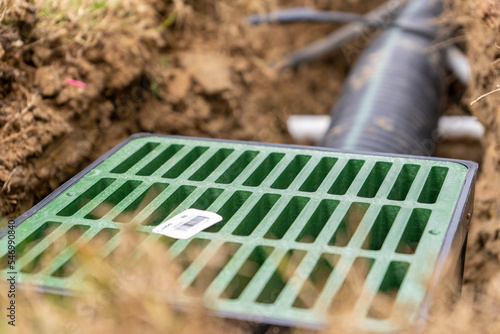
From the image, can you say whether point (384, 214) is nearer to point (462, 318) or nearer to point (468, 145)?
point (462, 318)

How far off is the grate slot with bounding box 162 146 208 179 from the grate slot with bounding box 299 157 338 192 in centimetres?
37

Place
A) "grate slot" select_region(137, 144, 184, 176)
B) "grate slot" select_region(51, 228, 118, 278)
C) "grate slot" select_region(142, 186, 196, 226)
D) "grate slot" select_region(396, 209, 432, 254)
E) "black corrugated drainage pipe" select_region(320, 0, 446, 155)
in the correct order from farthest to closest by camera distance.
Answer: "black corrugated drainage pipe" select_region(320, 0, 446, 155) → "grate slot" select_region(137, 144, 184, 176) → "grate slot" select_region(142, 186, 196, 226) → "grate slot" select_region(396, 209, 432, 254) → "grate slot" select_region(51, 228, 118, 278)

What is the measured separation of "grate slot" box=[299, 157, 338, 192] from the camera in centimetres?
183

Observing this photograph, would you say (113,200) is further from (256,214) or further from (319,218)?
(319,218)

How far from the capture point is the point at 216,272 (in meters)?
1.49

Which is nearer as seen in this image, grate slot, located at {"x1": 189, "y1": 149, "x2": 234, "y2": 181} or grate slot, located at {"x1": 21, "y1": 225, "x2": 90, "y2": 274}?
grate slot, located at {"x1": 21, "y1": 225, "x2": 90, "y2": 274}

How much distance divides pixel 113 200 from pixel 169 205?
16cm

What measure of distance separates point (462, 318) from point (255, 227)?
648 mm

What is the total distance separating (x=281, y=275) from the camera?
4.79ft

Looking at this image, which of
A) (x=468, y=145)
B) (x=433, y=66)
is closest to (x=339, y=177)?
(x=433, y=66)

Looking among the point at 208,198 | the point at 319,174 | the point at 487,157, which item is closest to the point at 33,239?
the point at 208,198

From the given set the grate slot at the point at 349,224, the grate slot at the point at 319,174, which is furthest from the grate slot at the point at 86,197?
the grate slot at the point at 349,224

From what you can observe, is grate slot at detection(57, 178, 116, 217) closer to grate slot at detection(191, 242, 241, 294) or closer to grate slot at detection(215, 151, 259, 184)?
grate slot at detection(215, 151, 259, 184)

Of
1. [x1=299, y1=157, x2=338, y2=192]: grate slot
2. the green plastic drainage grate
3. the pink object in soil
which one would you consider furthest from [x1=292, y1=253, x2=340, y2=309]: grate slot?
the pink object in soil
